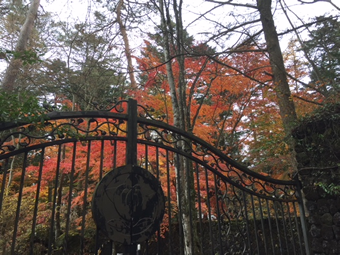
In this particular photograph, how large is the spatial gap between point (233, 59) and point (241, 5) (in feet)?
7.89

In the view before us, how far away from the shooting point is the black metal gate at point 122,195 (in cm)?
218

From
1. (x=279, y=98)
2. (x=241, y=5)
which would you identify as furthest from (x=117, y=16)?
(x=279, y=98)

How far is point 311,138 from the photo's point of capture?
3578 millimetres

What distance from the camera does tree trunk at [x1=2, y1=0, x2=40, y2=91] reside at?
6.66 metres

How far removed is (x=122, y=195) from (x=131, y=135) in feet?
1.85

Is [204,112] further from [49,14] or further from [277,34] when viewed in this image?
[49,14]

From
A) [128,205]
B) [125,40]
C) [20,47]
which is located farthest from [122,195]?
[125,40]

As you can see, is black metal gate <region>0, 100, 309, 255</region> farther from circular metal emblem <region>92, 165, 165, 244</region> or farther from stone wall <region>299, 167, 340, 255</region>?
stone wall <region>299, 167, 340, 255</region>

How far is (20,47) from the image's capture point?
6.92 m

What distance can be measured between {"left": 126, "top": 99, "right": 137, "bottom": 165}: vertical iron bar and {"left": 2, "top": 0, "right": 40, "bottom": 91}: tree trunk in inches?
206

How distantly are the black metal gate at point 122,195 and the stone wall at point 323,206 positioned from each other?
275 mm

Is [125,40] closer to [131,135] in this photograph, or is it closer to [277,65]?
[277,65]

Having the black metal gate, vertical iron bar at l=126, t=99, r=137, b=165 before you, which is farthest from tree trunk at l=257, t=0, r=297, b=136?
vertical iron bar at l=126, t=99, r=137, b=165

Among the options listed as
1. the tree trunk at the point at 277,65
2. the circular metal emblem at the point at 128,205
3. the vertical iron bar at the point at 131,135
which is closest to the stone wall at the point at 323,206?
the tree trunk at the point at 277,65
